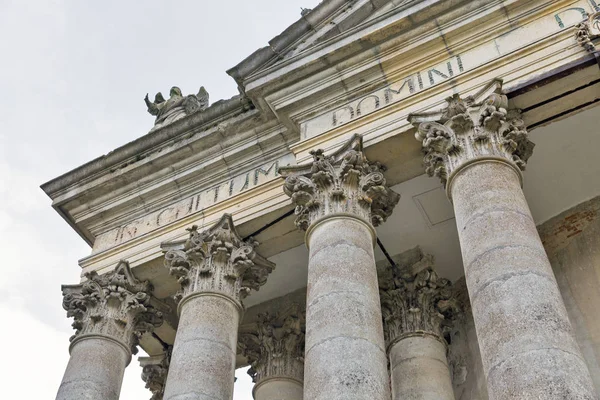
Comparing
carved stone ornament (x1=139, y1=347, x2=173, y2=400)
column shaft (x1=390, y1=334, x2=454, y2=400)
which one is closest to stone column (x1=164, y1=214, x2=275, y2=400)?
column shaft (x1=390, y1=334, x2=454, y2=400)

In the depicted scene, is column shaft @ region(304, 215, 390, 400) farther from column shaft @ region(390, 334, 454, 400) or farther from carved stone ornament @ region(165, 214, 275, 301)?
column shaft @ region(390, 334, 454, 400)

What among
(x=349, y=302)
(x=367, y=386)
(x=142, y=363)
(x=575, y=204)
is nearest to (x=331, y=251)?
(x=349, y=302)

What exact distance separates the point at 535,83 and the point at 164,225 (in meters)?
8.63

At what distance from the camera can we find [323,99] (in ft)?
51.6

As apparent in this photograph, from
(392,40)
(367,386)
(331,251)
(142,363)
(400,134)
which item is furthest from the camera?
(142,363)

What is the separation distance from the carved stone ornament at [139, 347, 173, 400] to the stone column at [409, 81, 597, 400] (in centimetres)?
904

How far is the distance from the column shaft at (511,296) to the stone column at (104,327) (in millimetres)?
7818

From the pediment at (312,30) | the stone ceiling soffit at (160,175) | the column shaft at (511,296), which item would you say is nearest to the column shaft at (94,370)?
the stone ceiling soffit at (160,175)

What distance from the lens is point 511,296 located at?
9.66 metres

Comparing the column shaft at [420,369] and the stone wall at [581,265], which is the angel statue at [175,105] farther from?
the stone wall at [581,265]

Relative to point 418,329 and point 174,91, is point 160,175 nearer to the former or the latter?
point 174,91

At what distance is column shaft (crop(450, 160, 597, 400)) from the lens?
27.9ft

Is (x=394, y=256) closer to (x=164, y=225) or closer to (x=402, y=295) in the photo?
(x=402, y=295)

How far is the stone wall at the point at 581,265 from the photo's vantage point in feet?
48.3
